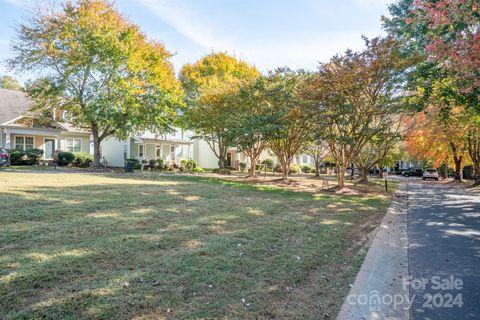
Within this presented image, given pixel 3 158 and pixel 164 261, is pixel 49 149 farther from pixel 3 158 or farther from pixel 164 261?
pixel 164 261

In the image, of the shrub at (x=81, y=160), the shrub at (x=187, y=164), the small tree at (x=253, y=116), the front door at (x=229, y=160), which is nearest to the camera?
the small tree at (x=253, y=116)

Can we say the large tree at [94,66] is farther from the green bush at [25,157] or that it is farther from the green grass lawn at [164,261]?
the green grass lawn at [164,261]

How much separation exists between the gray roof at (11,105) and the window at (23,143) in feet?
6.02

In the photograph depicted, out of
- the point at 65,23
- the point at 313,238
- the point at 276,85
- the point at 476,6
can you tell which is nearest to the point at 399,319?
the point at 313,238

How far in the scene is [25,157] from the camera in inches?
987

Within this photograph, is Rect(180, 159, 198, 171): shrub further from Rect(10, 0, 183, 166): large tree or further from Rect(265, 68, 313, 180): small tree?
Rect(265, 68, 313, 180): small tree

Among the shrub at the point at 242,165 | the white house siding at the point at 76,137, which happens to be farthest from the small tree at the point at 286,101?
the shrub at the point at 242,165

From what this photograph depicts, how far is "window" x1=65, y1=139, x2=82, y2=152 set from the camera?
104ft

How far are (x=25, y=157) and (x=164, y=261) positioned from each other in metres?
25.8

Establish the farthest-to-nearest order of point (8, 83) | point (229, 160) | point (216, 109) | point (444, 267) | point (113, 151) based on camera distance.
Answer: point (8, 83) → point (229, 160) → point (113, 151) → point (216, 109) → point (444, 267)

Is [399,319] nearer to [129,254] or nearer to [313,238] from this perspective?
[313,238]

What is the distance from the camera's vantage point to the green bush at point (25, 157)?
24391mm

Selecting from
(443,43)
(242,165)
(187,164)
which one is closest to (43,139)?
(187,164)

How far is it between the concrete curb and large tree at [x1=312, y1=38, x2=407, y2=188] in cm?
1022
